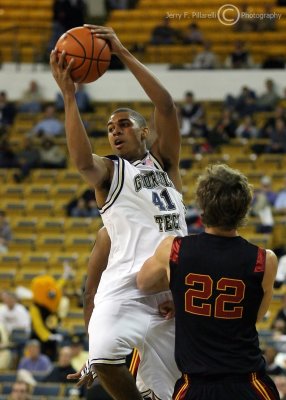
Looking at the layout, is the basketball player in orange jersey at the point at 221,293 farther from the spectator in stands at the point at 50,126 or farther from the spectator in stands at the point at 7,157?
the spectator in stands at the point at 50,126

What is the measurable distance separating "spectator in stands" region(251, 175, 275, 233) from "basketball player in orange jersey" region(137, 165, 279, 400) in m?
12.2

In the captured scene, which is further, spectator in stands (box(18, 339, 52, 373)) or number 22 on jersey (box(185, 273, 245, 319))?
spectator in stands (box(18, 339, 52, 373))

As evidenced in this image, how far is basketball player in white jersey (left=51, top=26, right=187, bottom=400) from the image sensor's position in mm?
5652

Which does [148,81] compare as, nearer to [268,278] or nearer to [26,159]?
[268,278]

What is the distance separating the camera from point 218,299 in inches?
189

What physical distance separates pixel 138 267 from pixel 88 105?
1663 cm

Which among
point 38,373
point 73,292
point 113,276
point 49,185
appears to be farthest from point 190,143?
point 113,276

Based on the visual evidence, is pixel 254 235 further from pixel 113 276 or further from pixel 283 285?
pixel 113 276

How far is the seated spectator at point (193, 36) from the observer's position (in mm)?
22141

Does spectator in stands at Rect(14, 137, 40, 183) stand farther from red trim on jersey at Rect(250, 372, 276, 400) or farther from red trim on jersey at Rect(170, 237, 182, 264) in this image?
red trim on jersey at Rect(250, 372, 276, 400)

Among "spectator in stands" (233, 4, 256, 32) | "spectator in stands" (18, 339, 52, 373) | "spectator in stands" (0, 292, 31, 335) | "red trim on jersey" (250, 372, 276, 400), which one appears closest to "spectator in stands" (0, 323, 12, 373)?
"spectator in stands" (18, 339, 52, 373)

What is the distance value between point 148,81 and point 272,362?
261 inches

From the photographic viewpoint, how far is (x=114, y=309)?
5750 mm

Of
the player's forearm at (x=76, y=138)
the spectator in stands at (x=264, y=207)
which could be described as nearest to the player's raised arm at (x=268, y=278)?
the player's forearm at (x=76, y=138)
